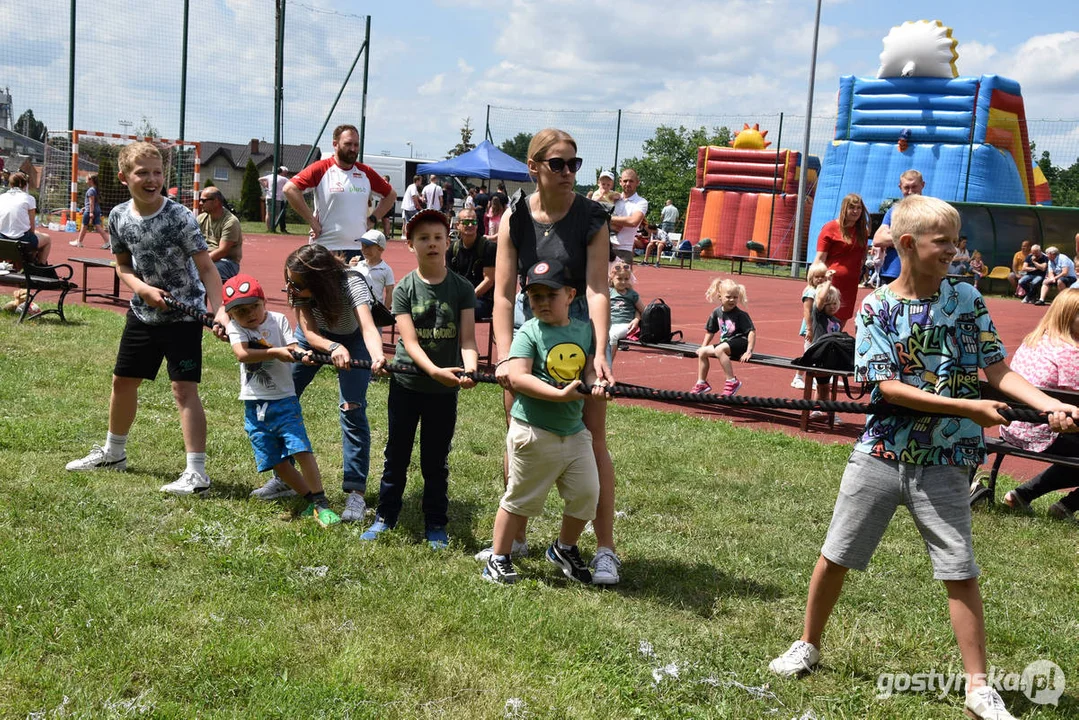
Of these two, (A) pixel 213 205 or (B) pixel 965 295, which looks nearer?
(B) pixel 965 295

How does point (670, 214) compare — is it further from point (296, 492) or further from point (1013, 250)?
point (296, 492)

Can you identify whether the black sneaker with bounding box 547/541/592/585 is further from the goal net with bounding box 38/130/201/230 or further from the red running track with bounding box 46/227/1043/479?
the goal net with bounding box 38/130/201/230

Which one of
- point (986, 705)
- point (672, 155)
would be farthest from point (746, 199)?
point (672, 155)

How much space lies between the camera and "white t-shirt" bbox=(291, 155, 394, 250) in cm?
839

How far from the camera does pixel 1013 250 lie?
25969 mm

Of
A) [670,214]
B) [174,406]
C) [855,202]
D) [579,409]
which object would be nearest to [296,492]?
[579,409]

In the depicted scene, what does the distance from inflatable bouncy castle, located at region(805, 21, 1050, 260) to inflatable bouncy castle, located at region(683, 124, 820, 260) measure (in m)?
3.47

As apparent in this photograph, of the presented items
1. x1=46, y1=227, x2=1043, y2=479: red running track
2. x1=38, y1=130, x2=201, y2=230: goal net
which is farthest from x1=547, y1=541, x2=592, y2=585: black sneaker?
x1=38, y1=130, x2=201, y2=230: goal net

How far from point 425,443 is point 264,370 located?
1.01 metres

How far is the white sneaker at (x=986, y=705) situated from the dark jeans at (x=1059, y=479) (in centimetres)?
316

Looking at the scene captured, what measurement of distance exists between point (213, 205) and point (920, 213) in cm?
793

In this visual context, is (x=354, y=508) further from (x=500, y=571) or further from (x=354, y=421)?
(x=500, y=571)

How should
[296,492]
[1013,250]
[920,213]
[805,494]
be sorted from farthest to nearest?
[1013,250] < [805,494] < [296,492] < [920,213]

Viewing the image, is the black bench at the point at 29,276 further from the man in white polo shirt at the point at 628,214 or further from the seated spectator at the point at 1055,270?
the seated spectator at the point at 1055,270
